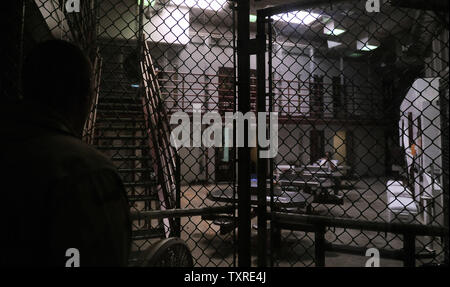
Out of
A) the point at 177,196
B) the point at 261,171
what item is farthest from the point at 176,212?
the point at 177,196

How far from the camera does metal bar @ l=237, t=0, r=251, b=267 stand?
4.99 feet

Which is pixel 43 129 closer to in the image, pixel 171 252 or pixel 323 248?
pixel 171 252

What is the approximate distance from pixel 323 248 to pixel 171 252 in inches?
32.1

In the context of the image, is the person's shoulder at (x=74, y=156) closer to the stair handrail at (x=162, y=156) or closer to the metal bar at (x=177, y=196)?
the metal bar at (x=177, y=196)

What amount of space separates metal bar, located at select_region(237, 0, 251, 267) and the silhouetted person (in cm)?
75

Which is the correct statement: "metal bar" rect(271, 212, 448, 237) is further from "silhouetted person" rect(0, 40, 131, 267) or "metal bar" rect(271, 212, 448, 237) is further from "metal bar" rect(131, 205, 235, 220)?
"silhouetted person" rect(0, 40, 131, 267)

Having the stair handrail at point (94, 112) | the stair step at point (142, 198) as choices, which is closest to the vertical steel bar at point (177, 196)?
the stair step at point (142, 198)

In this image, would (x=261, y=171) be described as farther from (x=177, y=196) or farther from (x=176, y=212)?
(x=177, y=196)

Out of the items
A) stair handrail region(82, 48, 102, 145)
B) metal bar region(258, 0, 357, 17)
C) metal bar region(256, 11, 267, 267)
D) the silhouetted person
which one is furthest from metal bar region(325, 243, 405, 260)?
stair handrail region(82, 48, 102, 145)

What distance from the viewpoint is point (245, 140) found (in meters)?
1.54

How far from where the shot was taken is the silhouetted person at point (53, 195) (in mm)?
753

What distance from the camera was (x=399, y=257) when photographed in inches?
54.1
